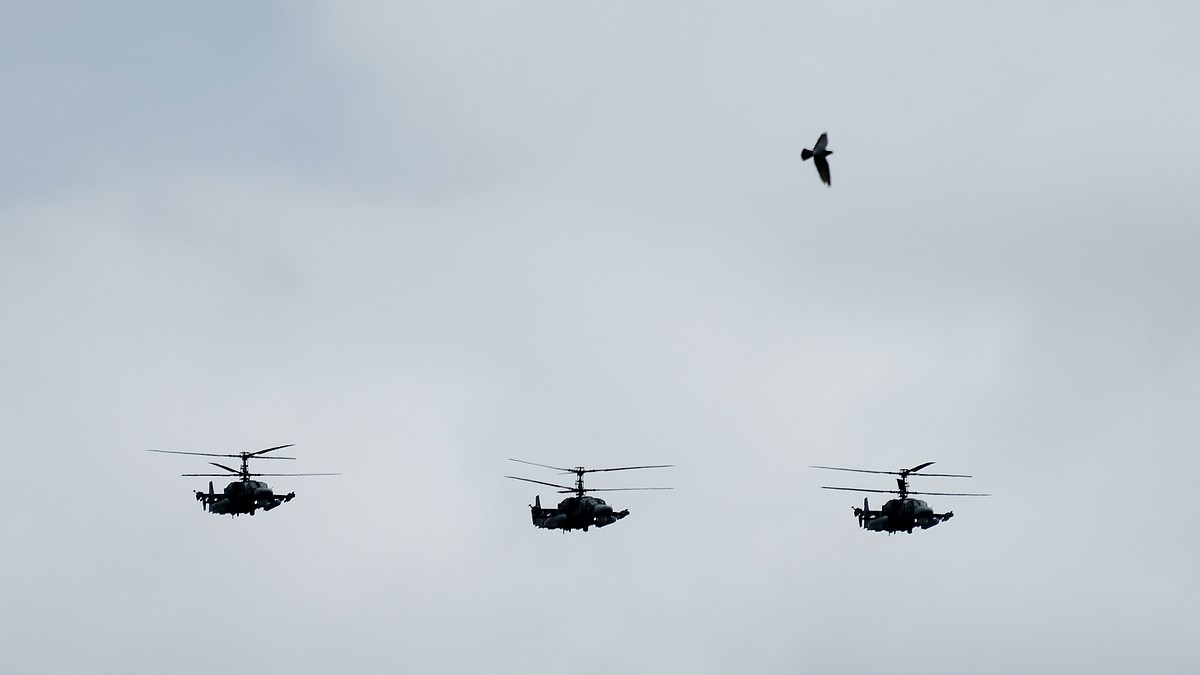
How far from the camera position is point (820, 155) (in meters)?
140

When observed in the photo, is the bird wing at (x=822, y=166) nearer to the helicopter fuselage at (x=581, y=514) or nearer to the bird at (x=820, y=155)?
the bird at (x=820, y=155)

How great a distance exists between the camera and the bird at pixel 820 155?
13800cm

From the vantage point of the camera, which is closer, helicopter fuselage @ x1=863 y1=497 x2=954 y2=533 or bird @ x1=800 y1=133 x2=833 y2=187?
bird @ x1=800 y1=133 x2=833 y2=187

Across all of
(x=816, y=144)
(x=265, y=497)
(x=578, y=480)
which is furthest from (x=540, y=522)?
(x=816, y=144)

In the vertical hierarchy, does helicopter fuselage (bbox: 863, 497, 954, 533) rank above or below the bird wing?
below

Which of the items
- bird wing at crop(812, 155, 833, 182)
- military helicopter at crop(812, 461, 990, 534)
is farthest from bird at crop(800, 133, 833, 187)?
military helicopter at crop(812, 461, 990, 534)

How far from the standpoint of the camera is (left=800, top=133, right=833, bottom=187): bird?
453 feet

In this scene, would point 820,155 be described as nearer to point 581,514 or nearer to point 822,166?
point 822,166

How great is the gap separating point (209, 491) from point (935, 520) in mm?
67273

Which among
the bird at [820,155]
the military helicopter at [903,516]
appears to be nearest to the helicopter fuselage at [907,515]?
the military helicopter at [903,516]

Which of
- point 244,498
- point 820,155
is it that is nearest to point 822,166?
point 820,155

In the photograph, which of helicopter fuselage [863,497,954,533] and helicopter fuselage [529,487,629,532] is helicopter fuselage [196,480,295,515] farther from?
helicopter fuselage [863,497,954,533]

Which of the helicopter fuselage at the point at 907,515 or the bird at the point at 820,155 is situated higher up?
the bird at the point at 820,155

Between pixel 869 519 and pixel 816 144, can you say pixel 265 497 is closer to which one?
pixel 869 519
